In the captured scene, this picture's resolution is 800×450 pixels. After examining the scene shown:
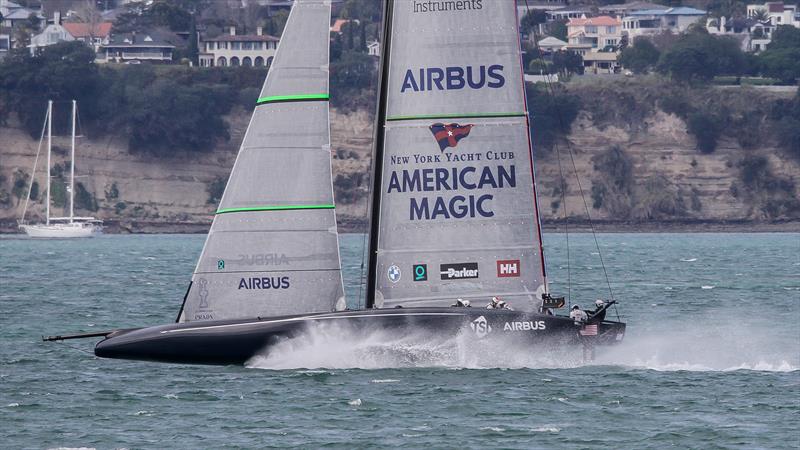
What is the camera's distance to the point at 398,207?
2670 centimetres

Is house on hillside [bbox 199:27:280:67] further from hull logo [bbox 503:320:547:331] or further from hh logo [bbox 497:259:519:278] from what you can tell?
hull logo [bbox 503:320:547:331]

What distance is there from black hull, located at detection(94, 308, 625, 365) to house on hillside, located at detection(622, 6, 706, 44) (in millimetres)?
161010

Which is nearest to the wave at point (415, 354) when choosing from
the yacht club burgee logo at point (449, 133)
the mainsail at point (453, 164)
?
the mainsail at point (453, 164)

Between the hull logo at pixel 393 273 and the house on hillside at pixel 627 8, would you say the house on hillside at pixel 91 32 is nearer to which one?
the house on hillside at pixel 627 8

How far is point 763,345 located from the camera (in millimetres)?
33938

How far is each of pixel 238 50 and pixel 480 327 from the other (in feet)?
457

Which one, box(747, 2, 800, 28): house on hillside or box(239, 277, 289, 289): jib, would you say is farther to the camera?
box(747, 2, 800, 28): house on hillside

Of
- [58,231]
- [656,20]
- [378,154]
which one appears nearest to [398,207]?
[378,154]

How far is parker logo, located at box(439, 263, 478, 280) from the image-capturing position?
26.7 m

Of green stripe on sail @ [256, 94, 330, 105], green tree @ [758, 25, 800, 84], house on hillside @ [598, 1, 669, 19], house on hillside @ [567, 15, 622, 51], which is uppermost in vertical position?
house on hillside @ [598, 1, 669, 19]

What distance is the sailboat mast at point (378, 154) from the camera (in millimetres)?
26469

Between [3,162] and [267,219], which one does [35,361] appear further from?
[3,162]

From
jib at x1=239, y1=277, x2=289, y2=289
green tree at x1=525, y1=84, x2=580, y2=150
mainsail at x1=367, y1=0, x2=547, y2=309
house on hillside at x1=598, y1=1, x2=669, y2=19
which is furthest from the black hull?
house on hillside at x1=598, y1=1, x2=669, y2=19

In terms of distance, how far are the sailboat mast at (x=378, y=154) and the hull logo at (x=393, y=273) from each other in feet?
0.76
